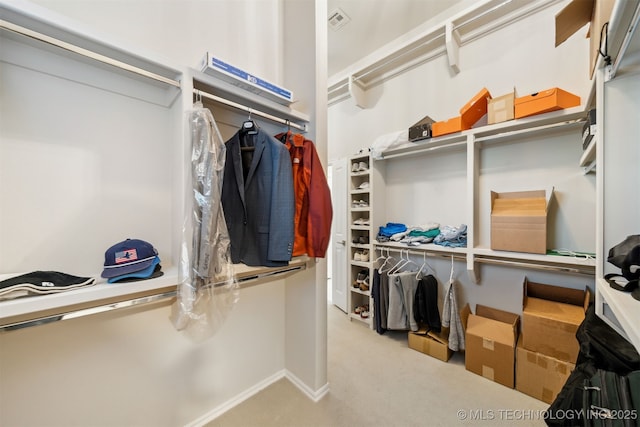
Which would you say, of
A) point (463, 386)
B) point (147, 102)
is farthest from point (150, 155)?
point (463, 386)

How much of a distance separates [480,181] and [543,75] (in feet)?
2.97

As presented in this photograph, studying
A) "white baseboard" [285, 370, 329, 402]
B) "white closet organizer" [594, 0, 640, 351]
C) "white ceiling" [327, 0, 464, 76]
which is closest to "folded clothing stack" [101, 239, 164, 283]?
"white baseboard" [285, 370, 329, 402]

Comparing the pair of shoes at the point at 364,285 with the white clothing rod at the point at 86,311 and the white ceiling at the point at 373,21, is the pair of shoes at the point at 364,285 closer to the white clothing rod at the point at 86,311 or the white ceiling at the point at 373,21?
the white clothing rod at the point at 86,311

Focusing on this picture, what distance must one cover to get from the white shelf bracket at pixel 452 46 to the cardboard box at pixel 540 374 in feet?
8.02

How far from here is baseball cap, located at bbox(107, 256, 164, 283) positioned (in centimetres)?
86

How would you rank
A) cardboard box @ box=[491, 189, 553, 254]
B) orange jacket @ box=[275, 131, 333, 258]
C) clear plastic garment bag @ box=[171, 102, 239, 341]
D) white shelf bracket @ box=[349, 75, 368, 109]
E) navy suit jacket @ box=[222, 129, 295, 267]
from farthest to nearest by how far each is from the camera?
white shelf bracket @ box=[349, 75, 368, 109], cardboard box @ box=[491, 189, 553, 254], orange jacket @ box=[275, 131, 333, 258], navy suit jacket @ box=[222, 129, 295, 267], clear plastic garment bag @ box=[171, 102, 239, 341]

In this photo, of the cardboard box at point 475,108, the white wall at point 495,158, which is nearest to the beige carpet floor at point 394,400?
the white wall at point 495,158

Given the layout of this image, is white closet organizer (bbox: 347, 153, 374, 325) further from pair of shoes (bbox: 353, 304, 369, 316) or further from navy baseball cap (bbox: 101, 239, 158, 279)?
navy baseball cap (bbox: 101, 239, 158, 279)

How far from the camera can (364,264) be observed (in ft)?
8.57

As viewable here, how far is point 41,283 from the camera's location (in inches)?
29.1

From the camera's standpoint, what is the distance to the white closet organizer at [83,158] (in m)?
0.83

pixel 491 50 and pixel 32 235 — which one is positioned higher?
pixel 491 50

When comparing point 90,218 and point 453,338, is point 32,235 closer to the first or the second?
point 90,218

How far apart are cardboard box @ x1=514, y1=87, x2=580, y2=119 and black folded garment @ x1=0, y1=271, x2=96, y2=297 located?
2585 millimetres
